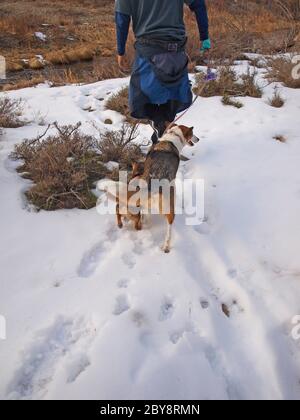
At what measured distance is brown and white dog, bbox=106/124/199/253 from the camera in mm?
2902

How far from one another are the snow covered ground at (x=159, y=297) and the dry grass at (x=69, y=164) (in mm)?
158

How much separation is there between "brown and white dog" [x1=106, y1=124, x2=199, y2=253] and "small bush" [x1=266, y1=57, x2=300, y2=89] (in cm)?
368

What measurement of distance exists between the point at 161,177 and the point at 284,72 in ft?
15.2

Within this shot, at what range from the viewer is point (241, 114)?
5406 millimetres

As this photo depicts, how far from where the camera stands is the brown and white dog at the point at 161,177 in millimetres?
2902

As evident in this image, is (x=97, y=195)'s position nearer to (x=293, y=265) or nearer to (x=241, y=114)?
(x=293, y=265)

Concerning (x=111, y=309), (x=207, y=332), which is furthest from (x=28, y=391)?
(x=207, y=332)

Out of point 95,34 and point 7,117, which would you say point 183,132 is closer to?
point 7,117

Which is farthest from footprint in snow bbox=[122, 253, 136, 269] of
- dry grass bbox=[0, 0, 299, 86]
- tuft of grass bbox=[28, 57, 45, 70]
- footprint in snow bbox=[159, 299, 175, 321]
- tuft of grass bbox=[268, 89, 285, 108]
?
tuft of grass bbox=[28, 57, 45, 70]

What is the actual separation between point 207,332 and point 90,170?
8.00ft
